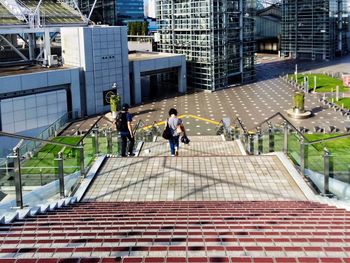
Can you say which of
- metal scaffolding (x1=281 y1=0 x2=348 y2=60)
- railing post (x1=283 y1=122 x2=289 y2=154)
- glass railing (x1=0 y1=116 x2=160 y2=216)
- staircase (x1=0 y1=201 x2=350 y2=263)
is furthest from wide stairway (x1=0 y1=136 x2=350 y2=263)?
metal scaffolding (x1=281 y1=0 x2=348 y2=60)

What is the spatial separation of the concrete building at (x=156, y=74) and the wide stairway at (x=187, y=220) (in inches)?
987

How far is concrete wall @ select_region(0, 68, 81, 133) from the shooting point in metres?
27.0

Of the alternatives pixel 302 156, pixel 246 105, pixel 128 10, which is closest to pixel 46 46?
pixel 246 105

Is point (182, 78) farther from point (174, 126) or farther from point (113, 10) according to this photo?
point (174, 126)

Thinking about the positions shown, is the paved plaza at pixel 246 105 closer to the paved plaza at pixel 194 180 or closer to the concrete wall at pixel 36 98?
the concrete wall at pixel 36 98

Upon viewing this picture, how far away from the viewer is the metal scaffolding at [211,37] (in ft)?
126

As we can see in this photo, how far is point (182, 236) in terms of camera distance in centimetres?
425

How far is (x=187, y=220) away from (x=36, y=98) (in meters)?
24.7

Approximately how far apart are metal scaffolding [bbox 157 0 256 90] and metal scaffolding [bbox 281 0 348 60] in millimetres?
18345

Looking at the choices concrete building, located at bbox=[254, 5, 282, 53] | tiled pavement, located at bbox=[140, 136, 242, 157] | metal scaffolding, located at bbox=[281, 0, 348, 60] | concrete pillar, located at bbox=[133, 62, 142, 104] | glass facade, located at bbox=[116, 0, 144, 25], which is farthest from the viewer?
glass facade, located at bbox=[116, 0, 144, 25]

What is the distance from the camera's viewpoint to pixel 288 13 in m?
60.7

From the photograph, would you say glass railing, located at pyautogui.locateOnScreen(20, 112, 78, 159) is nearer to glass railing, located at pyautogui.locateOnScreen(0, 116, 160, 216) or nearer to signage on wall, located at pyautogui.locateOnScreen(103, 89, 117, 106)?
signage on wall, located at pyautogui.locateOnScreen(103, 89, 117, 106)

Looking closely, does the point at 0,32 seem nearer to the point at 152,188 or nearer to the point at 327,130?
the point at 327,130

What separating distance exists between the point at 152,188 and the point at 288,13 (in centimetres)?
5635
